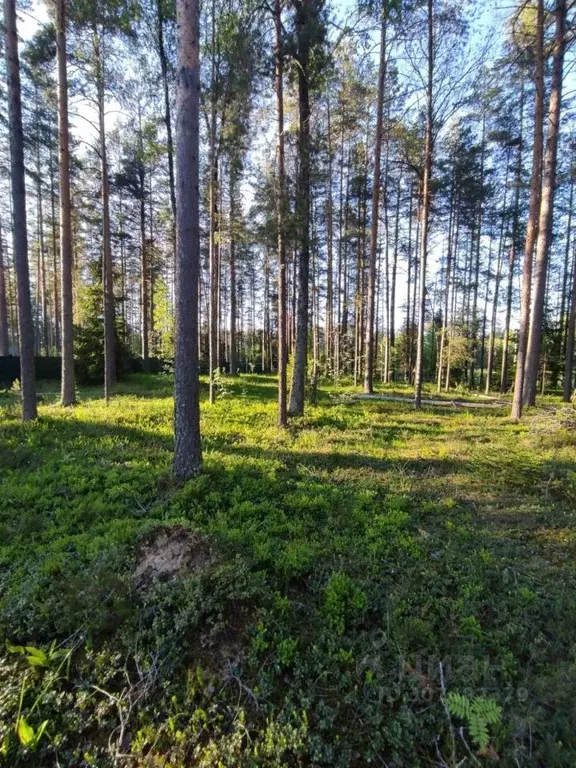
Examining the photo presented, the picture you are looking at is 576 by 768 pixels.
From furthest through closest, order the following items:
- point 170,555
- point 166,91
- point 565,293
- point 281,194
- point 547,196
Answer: point 565,293 < point 166,91 < point 547,196 < point 281,194 < point 170,555

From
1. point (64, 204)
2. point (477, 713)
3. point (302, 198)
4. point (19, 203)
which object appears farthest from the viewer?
point (64, 204)

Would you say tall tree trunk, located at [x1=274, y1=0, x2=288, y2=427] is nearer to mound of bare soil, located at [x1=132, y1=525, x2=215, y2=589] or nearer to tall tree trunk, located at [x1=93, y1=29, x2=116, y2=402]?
mound of bare soil, located at [x1=132, y1=525, x2=215, y2=589]

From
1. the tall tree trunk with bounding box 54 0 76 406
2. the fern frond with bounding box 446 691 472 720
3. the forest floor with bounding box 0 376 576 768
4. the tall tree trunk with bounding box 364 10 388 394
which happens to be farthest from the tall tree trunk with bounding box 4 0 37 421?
the tall tree trunk with bounding box 364 10 388 394

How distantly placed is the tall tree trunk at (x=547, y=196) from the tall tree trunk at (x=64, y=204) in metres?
A: 11.5

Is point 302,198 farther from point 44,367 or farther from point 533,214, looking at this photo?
point 44,367

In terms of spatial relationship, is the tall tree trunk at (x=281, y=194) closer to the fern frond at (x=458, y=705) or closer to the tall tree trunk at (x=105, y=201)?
the tall tree trunk at (x=105, y=201)

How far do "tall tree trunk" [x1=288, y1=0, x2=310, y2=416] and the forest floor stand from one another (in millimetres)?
3734

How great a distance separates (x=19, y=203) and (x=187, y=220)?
5.02 metres

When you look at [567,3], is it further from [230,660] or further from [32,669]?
[32,669]

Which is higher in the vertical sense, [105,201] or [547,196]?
[105,201]

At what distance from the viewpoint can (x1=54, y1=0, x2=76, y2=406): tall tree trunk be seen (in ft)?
27.8

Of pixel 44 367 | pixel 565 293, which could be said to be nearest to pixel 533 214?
pixel 565 293

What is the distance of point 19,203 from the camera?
704 cm

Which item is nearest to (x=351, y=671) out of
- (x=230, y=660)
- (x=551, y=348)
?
(x=230, y=660)
